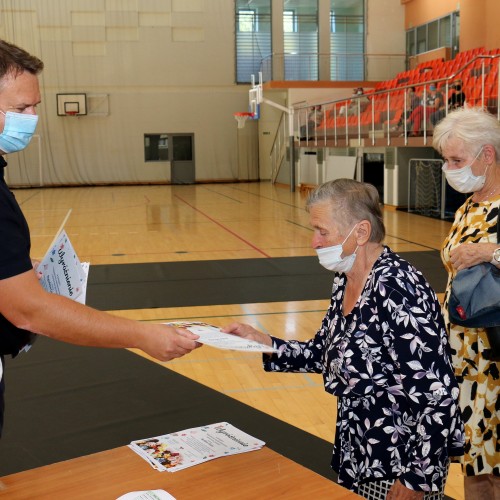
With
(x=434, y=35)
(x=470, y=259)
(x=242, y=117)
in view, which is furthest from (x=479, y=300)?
(x=242, y=117)

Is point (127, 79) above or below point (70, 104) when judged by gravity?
above

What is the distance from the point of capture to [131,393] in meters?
4.33

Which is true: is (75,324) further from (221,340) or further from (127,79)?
(127,79)

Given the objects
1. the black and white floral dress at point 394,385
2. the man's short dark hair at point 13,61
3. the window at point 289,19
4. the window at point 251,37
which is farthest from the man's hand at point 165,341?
the window at point 289,19

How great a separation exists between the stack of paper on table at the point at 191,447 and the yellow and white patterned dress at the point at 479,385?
105 cm

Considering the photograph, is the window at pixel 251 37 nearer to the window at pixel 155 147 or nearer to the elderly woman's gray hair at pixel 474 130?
the window at pixel 155 147

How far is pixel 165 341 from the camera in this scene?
1.98 meters

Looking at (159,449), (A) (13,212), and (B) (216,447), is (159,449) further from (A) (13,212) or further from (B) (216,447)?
(A) (13,212)

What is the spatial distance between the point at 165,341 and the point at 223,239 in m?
9.35

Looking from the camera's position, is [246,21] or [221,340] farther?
[246,21]

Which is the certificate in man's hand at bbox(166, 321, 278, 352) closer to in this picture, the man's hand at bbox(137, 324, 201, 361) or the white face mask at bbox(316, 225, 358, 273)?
the man's hand at bbox(137, 324, 201, 361)

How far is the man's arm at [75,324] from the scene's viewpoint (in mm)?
1802

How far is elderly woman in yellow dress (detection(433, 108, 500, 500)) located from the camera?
2686 mm

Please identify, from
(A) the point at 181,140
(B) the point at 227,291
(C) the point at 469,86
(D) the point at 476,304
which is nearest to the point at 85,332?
(D) the point at 476,304
